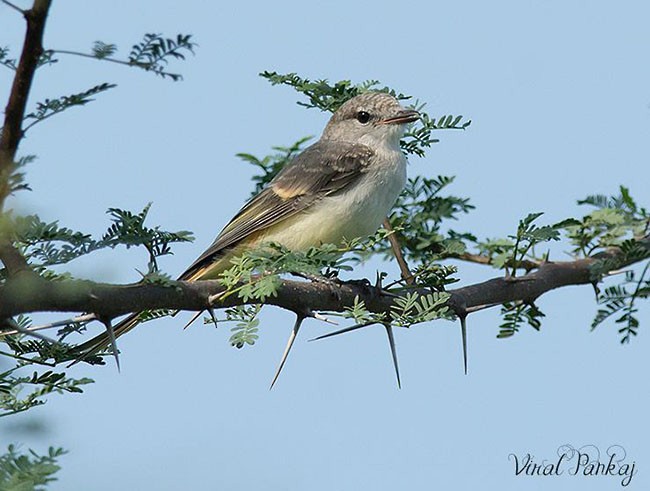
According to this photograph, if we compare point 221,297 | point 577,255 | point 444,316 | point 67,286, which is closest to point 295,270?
point 221,297

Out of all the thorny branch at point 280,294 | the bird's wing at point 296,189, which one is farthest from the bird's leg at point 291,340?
the bird's wing at point 296,189

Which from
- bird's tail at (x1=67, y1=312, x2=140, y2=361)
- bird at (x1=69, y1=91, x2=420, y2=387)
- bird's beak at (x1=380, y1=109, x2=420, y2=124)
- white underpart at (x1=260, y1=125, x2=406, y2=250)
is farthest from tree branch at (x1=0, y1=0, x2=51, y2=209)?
bird's beak at (x1=380, y1=109, x2=420, y2=124)

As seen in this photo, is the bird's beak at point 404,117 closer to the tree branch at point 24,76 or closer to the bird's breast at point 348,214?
the bird's breast at point 348,214

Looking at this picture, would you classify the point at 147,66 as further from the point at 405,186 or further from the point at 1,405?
the point at 405,186

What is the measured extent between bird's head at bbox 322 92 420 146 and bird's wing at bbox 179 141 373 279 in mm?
239

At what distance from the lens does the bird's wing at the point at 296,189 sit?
6859mm

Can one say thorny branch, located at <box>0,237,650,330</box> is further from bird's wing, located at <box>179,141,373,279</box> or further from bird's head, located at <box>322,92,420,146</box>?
bird's head, located at <box>322,92,420,146</box>

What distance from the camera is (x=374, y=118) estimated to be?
7.67 m

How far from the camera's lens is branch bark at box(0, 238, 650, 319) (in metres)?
2.88

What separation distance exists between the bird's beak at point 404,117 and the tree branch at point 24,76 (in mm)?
4937

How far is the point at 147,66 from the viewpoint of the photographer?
107 inches

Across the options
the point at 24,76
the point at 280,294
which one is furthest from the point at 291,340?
the point at 24,76

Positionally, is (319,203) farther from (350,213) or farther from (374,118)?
(374,118)

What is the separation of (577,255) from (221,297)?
2503mm
